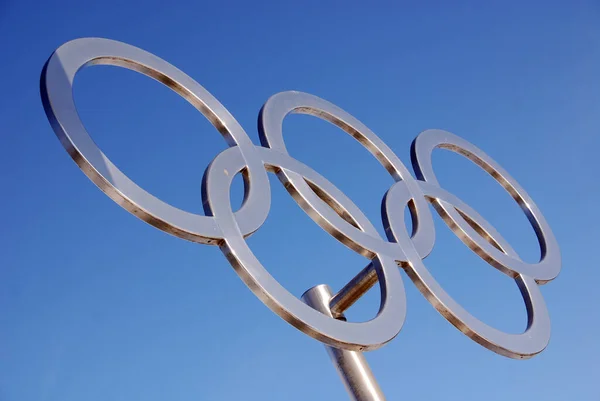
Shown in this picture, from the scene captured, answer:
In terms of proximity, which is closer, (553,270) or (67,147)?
(67,147)

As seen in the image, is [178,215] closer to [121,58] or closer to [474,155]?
[121,58]

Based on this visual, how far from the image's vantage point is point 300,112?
24.6 feet

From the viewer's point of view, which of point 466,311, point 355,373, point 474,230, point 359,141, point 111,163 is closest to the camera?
point 111,163

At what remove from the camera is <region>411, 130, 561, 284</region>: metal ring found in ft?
25.9

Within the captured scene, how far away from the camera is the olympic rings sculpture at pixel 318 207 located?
510 cm

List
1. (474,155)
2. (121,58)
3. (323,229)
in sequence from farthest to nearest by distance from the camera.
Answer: (474,155) → (323,229) → (121,58)

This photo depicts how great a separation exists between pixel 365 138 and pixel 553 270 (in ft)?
8.80

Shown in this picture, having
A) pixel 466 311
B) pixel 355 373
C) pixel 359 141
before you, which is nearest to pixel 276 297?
pixel 355 373

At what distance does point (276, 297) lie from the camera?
5.12 meters

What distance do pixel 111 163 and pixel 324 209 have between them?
6.81 ft

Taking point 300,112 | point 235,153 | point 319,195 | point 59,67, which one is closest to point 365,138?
point 300,112

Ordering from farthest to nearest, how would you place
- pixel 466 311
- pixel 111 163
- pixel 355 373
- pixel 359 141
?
pixel 359 141 < pixel 355 373 < pixel 466 311 < pixel 111 163

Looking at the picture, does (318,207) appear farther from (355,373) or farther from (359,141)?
(359,141)

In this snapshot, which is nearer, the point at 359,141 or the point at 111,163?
the point at 111,163
